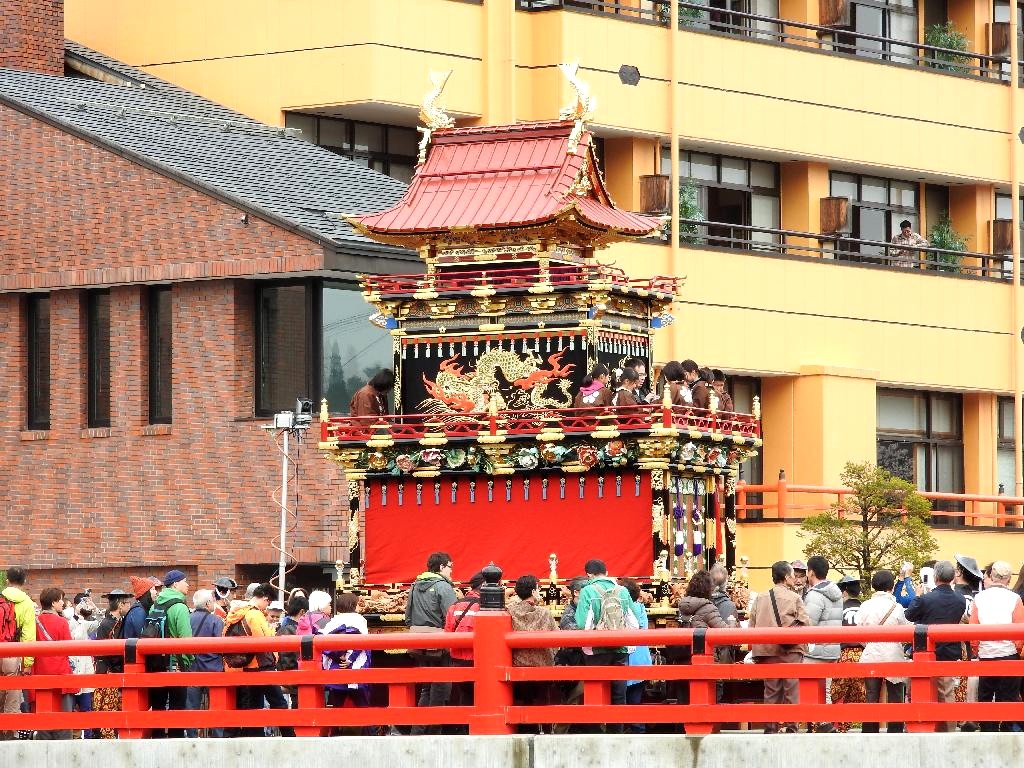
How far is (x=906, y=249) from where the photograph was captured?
48.8 metres

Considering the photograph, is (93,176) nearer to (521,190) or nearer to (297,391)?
(297,391)

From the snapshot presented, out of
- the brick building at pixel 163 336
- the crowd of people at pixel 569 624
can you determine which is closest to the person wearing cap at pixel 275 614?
the crowd of people at pixel 569 624

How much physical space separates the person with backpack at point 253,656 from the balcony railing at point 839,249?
886 inches

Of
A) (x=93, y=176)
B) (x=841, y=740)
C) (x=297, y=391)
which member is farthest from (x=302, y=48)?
(x=841, y=740)

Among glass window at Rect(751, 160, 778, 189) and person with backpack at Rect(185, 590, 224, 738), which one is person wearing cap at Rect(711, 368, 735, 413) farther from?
glass window at Rect(751, 160, 778, 189)

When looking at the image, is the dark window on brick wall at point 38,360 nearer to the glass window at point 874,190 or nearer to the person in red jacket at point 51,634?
the person in red jacket at point 51,634

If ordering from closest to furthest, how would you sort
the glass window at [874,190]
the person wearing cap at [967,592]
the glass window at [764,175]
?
the person wearing cap at [967,592], the glass window at [764,175], the glass window at [874,190]

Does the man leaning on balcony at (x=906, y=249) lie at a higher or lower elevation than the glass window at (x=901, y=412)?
higher

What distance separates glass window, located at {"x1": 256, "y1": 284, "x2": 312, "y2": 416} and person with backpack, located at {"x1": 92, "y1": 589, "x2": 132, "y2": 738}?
8.40 m

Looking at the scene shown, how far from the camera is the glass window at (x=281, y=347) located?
36656 millimetres

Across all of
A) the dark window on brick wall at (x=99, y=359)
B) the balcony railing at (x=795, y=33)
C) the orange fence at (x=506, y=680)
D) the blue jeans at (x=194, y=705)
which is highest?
the balcony railing at (x=795, y=33)

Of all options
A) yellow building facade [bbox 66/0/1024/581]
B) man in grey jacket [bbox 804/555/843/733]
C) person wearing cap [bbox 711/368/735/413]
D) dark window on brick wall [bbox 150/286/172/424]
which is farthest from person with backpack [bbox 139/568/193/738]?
yellow building facade [bbox 66/0/1024/581]

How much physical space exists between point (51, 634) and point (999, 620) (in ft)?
30.4

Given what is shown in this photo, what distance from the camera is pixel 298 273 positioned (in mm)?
36094
